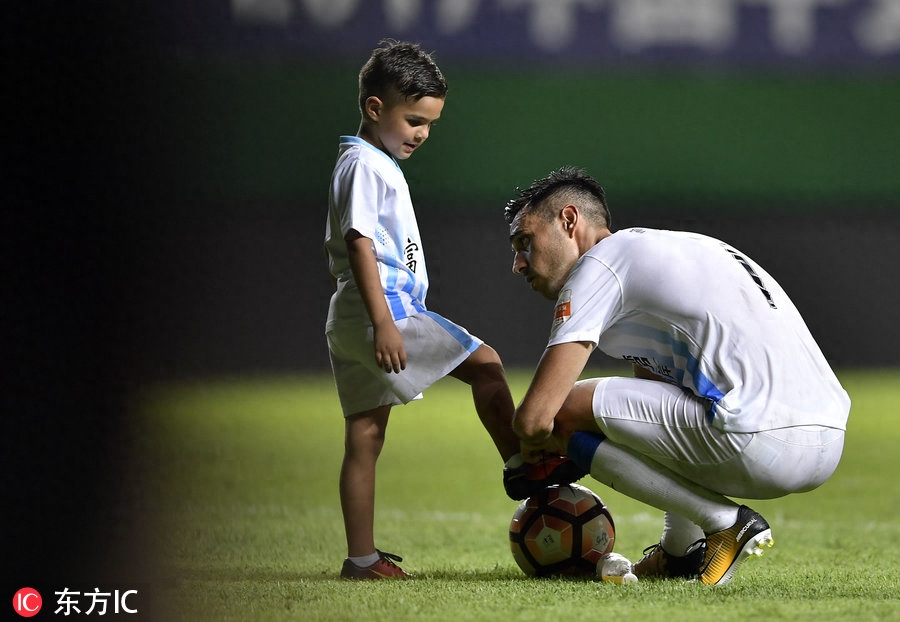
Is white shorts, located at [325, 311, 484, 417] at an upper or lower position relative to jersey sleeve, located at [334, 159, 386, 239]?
lower

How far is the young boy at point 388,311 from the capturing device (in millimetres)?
3098

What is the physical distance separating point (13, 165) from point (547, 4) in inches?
318

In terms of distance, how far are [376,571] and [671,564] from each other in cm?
82

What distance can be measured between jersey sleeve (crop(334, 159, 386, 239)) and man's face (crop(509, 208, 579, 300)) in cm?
41

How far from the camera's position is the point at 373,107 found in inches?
128

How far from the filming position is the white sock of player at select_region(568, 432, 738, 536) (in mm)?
2789

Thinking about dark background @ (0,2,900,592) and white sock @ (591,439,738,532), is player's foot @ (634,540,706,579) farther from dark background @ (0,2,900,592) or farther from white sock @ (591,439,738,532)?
dark background @ (0,2,900,592)

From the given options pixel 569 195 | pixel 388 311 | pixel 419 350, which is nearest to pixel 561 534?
pixel 419 350

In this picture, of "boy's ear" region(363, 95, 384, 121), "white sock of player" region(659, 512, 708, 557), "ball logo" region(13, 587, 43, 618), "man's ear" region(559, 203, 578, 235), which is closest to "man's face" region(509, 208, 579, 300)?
"man's ear" region(559, 203, 578, 235)

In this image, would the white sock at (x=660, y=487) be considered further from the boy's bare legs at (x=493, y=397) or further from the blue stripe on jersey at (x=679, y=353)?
the boy's bare legs at (x=493, y=397)

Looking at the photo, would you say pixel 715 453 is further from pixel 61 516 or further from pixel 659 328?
pixel 61 516

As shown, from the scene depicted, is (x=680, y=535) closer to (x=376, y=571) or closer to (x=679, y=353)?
(x=679, y=353)

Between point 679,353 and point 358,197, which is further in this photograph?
point 358,197

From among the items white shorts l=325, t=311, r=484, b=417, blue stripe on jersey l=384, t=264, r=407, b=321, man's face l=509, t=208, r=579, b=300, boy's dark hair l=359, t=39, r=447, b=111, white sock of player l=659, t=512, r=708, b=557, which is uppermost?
boy's dark hair l=359, t=39, r=447, b=111
